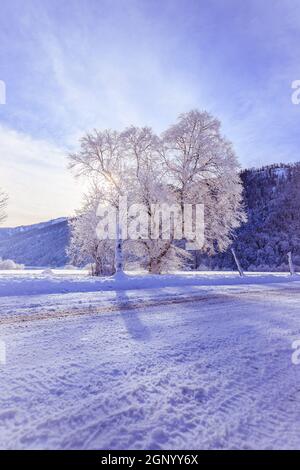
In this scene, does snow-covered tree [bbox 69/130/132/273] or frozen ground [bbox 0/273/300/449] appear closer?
frozen ground [bbox 0/273/300/449]

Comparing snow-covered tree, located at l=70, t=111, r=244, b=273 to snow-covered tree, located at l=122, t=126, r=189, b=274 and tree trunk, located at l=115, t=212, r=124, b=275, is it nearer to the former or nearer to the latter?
snow-covered tree, located at l=122, t=126, r=189, b=274

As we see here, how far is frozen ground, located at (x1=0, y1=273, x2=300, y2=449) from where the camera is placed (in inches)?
66.8

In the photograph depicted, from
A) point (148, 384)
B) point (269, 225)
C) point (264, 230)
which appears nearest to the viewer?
point (148, 384)

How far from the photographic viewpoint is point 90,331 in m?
4.14

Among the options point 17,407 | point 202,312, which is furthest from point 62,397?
point 202,312

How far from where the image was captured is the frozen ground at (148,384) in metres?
1.70

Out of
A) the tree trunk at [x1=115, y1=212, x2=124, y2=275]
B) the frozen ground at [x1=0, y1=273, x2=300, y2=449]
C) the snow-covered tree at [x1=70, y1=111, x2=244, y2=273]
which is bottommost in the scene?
the frozen ground at [x1=0, y1=273, x2=300, y2=449]

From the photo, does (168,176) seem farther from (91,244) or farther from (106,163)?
(91,244)

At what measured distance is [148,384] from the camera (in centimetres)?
238

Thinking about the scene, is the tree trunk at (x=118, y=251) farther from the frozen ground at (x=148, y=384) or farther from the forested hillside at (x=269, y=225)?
the forested hillside at (x=269, y=225)

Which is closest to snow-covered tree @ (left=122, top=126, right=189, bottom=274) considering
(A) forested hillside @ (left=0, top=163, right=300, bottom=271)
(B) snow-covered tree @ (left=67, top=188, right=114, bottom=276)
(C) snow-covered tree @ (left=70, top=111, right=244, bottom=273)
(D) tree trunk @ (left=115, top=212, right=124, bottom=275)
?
(C) snow-covered tree @ (left=70, top=111, right=244, bottom=273)

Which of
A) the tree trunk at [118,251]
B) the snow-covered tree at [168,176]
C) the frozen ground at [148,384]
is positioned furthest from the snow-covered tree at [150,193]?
the frozen ground at [148,384]

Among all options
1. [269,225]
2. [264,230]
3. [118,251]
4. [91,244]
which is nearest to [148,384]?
[118,251]
